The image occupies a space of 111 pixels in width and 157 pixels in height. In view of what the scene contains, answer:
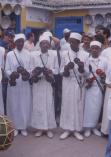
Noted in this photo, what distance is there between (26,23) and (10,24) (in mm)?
1111

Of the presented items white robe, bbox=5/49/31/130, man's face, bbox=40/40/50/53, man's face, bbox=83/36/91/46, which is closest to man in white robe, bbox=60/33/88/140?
man's face, bbox=40/40/50/53

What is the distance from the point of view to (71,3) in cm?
1820

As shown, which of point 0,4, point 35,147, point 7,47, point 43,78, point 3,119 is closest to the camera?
point 3,119

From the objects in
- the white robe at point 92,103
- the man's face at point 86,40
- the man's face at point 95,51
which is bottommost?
the white robe at point 92,103

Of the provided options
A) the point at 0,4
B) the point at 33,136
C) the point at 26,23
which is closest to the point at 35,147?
the point at 33,136

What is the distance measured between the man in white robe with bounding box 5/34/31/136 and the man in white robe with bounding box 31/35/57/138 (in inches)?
5.1

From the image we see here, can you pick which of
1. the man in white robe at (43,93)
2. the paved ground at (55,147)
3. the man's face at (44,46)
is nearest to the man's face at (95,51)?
the man in white robe at (43,93)

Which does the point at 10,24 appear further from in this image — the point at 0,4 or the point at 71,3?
the point at 71,3

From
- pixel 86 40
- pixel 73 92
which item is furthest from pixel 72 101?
pixel 86 40

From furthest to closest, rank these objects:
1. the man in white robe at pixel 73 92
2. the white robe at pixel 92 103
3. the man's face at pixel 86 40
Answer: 1. the man's face at pixel 86 40
2. the white robe at pixel 92 103
3. the man in white robe at pixel 73 92

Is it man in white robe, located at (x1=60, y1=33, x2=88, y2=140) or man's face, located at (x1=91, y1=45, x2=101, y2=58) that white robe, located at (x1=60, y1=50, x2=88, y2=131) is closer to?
man in white robe, located at (x1=60, y1=33, x2=88, y2=140)

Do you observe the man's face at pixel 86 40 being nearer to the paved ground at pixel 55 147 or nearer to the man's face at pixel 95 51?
the man's face at pixel 95 51

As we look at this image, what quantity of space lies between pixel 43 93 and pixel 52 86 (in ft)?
0.73

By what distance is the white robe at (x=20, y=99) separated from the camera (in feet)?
25.7
